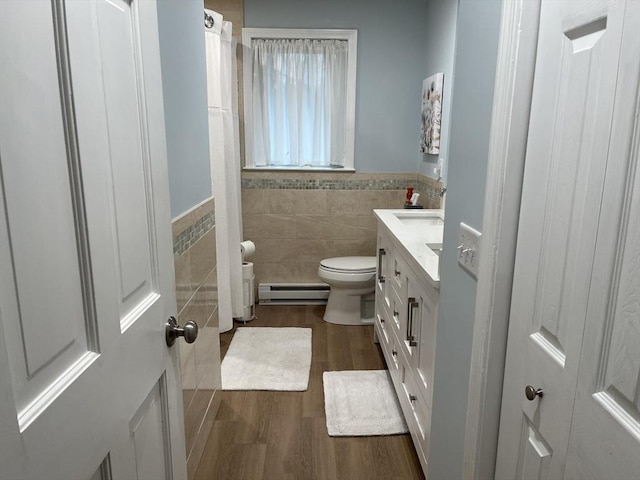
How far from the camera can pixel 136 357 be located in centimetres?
93

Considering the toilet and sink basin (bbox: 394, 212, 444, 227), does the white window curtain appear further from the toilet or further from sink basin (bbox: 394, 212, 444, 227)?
sink basin (bbox: 394, 212, 444, 227)

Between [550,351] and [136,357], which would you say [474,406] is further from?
[136,357]

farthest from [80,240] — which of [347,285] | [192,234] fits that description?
[347,285]

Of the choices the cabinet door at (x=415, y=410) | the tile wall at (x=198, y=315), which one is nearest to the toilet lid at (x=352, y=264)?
the cabinet door at (x=415, y=410)

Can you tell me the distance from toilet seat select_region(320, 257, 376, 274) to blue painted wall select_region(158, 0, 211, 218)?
1587mm

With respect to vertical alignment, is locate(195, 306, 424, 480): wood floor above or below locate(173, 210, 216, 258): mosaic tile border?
below

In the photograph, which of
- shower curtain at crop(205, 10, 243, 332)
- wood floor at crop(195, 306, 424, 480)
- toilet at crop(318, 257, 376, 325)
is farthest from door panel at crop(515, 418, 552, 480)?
shower curtain at crop(205, 10, 243, 332)

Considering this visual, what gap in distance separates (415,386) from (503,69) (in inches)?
58.0

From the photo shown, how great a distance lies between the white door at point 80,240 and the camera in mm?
577

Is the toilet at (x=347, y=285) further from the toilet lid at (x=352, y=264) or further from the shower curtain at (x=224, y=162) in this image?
the shower curtain at (x=224, y=162)

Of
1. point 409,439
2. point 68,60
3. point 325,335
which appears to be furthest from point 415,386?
point 68,60

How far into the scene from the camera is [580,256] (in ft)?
2.82

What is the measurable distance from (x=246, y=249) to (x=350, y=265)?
0.82 metres

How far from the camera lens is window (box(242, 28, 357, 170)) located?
3.77 meters
